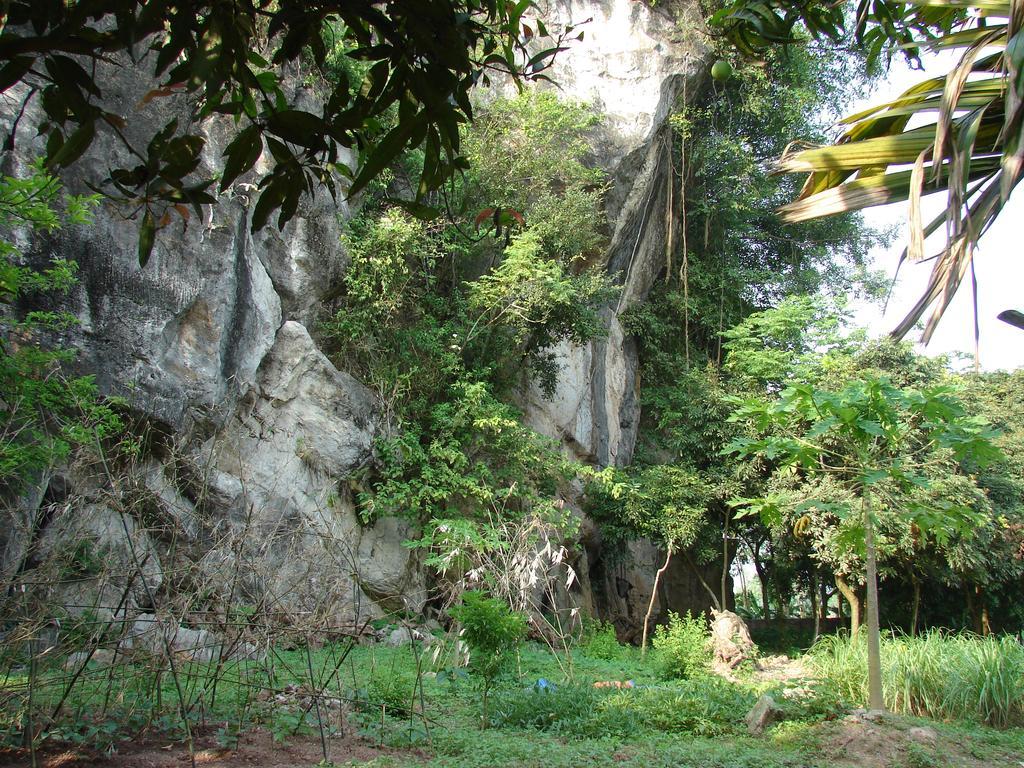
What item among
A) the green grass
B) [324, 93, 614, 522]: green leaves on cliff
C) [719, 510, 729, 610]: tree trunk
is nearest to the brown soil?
the green grass

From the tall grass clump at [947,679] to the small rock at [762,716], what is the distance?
1.72m

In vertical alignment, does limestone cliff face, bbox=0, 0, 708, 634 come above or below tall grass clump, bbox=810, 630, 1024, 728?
above

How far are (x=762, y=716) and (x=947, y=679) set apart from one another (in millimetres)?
2426

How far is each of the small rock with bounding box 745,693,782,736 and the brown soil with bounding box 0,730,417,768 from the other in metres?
2.31

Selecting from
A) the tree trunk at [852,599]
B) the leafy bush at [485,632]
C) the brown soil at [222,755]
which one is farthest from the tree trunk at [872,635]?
the tree trunk at [852,599]

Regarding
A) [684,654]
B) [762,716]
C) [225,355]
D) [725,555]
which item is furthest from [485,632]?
[725,555]

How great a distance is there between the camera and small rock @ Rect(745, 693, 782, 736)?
4.80 meters

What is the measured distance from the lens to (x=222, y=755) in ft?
11.1

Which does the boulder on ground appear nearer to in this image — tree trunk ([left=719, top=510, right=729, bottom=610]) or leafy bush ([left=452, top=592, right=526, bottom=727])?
tree trunk ([left=719, top=510, right=729, bottom=610])

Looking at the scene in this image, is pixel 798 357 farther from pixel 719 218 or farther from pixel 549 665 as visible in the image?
pixel 549 665

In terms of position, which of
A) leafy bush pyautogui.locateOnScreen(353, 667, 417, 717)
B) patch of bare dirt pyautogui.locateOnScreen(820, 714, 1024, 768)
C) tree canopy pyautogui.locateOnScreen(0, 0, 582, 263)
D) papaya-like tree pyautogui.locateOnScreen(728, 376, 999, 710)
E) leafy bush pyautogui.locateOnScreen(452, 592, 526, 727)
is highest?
tree canopy pyautogui.locateOnScreen(0, 0, 582, 263)

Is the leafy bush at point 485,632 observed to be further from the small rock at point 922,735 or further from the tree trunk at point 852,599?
the tree trunk at point 852,599

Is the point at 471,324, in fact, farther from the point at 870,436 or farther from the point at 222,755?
the point at 222,755

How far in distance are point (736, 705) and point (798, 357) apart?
838 centimetres
